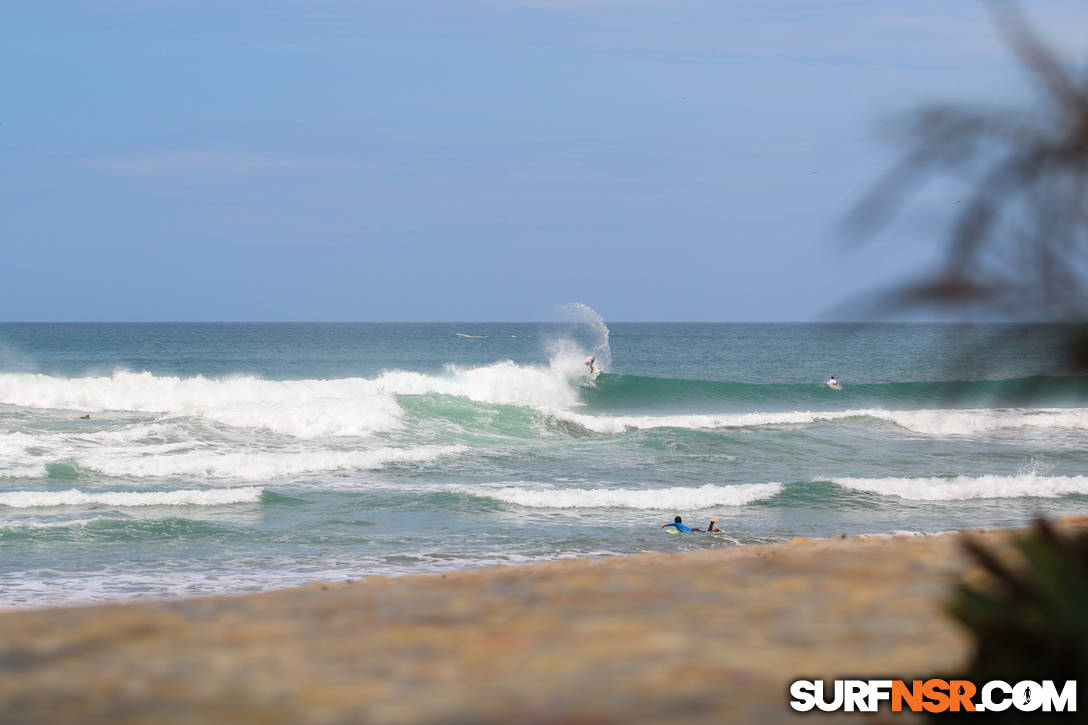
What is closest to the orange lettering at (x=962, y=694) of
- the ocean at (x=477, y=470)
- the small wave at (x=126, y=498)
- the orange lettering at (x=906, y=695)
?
the orange lettering at (x=906, y=695)

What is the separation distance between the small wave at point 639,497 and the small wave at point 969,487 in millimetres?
1720

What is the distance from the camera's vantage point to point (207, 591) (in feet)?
31.6

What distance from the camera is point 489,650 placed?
10.8ft

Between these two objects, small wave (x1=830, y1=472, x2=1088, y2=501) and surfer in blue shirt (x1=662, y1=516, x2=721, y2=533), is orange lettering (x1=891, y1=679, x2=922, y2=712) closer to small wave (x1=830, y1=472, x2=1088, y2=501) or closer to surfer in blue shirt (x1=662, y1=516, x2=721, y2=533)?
surfer in blue shirt (x1=662, y1=516, x2=721, y2=533)

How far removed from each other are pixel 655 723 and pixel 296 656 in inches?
53.4

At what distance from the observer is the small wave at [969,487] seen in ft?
53.3

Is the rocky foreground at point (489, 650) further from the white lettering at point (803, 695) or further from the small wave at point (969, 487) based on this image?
the small wave at point (969, 487)

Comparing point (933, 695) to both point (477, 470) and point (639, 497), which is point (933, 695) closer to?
point (639, 497)

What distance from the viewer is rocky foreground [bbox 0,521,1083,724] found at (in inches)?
105

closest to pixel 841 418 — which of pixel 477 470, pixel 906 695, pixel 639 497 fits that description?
Result: pixel 477 470

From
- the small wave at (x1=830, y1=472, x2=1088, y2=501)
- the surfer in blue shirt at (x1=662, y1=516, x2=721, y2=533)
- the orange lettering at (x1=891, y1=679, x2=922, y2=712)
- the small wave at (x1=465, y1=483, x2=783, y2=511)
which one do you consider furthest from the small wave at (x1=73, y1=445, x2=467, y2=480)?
the orange lettering at (x1=891, y1=679, x2=922, y2=712)

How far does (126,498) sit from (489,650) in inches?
513

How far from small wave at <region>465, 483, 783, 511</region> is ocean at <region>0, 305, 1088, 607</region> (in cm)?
6

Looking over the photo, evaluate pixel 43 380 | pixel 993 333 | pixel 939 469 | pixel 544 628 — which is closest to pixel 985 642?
pixel 993 333
